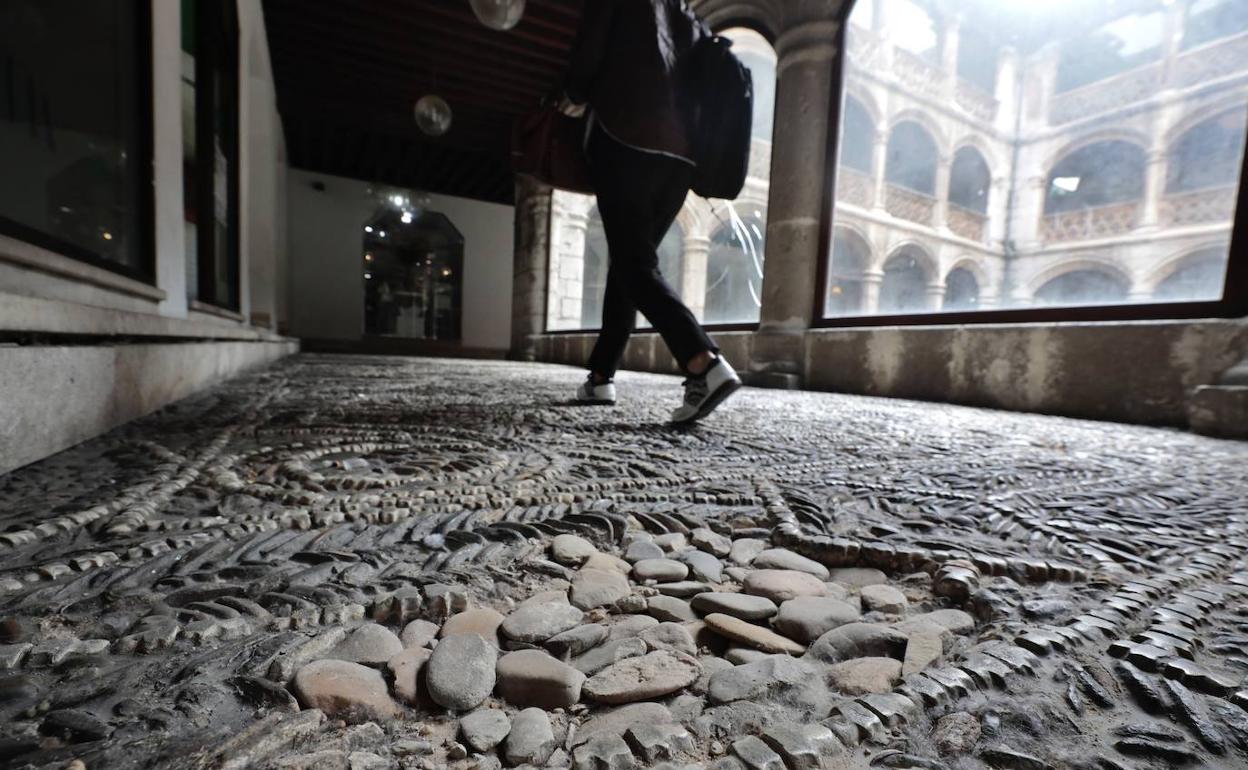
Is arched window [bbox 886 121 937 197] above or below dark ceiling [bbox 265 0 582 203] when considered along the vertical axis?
below

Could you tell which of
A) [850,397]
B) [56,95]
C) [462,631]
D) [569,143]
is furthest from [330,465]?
[850,397]

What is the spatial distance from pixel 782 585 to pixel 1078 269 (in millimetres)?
3380

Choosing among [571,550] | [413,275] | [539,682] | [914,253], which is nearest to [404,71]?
[413,275]

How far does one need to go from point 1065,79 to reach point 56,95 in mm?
4515

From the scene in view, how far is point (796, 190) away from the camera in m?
4.16

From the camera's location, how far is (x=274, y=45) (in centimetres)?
656

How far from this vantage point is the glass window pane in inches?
210

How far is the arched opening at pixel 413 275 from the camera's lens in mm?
12789

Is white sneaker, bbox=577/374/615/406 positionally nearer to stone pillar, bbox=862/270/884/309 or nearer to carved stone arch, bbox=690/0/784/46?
stone pillar, bbox=862/270/884/309

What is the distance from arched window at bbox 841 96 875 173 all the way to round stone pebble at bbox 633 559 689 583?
170 inches

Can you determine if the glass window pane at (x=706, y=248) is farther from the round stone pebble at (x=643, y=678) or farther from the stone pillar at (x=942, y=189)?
the round stone pebble at (x=643, y=678)

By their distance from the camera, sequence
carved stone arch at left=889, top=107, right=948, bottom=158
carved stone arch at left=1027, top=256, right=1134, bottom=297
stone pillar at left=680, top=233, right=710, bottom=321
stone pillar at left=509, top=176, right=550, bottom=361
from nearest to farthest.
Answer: carved stone arch at left=1027, top=256, right=1134, bottom=297
carved stone arch at left=889, top=107, right=948, bottom=158
stone pillar at left=680, top=233, right=710, bottom=321
stone pillar at left=509, top=176, right=550, bottom=361

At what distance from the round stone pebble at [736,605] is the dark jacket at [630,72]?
1.73 m

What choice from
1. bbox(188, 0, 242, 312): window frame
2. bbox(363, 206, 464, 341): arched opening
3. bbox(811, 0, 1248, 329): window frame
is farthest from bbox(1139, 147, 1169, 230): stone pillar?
bbox(363, 206, 464, 341): arched opening
